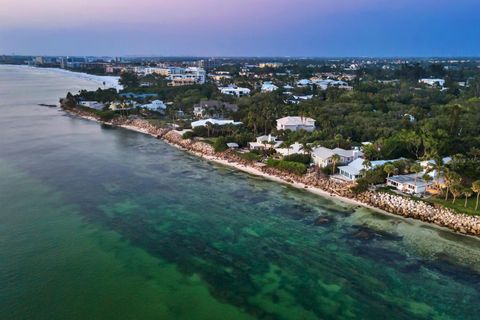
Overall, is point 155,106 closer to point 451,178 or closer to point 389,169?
point 389,169

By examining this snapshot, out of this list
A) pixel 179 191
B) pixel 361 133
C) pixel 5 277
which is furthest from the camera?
pixel 361 133

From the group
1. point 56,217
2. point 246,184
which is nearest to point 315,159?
point 246,184

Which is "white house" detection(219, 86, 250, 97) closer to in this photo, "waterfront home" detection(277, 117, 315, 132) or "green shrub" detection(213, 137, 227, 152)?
"waterfront home" detection(277, 117, 315, 132)

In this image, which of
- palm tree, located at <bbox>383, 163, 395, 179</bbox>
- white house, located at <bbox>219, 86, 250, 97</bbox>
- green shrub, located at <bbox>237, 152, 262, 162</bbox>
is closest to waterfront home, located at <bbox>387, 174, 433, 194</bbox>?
palm tree, located at <bbox>383, 163, 395, 179</bbox>

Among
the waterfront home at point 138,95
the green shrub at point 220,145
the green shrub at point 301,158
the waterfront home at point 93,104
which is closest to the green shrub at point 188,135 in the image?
the green shrub at point 220,145

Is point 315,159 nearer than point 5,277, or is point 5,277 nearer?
point 5,277

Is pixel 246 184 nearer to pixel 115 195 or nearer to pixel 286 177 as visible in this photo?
pixel 286 177

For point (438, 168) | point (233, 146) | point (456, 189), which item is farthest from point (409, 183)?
point (233, 146)

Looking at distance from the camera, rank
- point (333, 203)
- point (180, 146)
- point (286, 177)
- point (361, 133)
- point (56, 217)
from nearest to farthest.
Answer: point (56, 217)
point (333, 203)
point (286, 177)
point (361, 133)
point (180, 146)

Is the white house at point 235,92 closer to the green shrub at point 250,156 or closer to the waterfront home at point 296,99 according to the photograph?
the waterfront home at point 296,99
